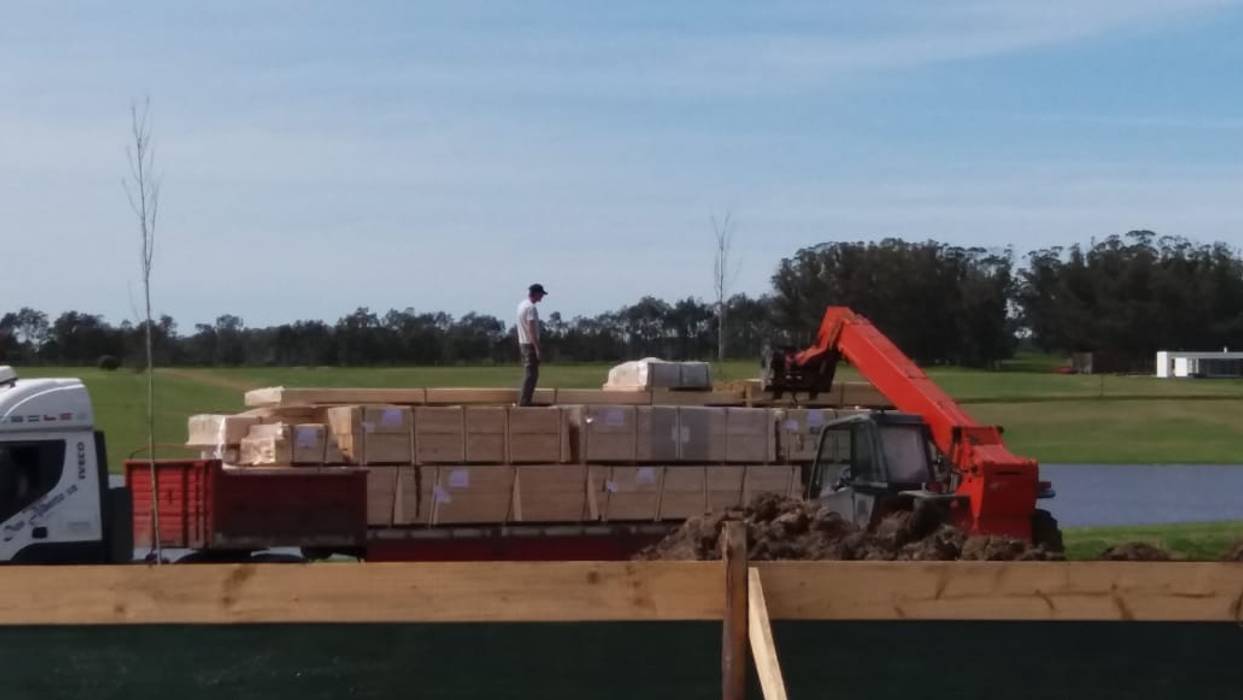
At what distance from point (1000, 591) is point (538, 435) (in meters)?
11.9

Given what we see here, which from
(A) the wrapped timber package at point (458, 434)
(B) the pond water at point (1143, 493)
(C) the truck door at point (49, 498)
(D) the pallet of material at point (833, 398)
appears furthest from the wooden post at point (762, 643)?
(B) the pond water at point (1143, 493)

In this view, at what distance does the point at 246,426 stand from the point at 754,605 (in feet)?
42.5

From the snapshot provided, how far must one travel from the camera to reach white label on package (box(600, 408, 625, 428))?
17.7 meters

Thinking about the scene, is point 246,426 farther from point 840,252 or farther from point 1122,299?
point 1122,299

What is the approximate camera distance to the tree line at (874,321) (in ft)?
163

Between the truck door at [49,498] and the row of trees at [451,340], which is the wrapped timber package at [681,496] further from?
the row of trees at [451,340]

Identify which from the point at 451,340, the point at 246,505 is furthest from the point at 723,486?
the point at 451,340

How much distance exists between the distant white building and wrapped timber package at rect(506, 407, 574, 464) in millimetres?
82279

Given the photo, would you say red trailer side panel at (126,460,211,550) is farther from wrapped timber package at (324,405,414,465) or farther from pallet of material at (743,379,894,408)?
pallet of material at (743,379,894,408)

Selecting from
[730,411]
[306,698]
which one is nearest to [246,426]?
[730,411]

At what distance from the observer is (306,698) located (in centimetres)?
609

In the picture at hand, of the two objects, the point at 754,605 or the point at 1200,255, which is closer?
the point at 754,605

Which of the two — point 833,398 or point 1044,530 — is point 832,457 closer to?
point 1044,530

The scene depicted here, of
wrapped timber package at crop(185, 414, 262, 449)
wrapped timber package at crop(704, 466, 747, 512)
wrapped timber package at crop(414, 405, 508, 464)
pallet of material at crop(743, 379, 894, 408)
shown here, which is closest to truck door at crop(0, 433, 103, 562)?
wrapped timber package at crop(414, 405, 508, 464)
